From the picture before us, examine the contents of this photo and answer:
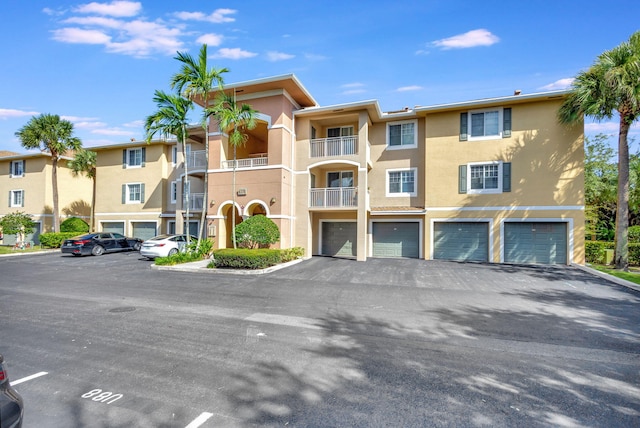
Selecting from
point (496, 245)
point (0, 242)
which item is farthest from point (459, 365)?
point (0, 242)

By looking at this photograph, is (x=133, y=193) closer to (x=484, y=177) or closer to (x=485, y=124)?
(x=484, y=177)

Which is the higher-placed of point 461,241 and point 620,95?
point 620,95

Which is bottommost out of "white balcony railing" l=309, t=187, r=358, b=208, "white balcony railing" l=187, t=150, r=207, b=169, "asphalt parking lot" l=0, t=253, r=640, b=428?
"asphalt parking lot" l=0, t=253, r=640, b=428

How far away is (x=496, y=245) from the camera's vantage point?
16.8 meters

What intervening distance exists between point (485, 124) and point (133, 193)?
2588 cm

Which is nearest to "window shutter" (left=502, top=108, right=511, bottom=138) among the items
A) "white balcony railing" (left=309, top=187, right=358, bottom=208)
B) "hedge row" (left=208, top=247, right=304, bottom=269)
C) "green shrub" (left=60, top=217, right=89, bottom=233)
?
"white balcony railing" (left=309, top=187, right=358, bottom=208)

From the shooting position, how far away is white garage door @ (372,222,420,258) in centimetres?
1875

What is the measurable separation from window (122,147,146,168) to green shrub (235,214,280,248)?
1486cm

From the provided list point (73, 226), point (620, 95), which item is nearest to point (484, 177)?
point (620, 95)

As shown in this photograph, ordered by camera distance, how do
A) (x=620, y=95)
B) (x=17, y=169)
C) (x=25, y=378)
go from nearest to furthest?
(x=25, y=378), (x=620, y=95), (x=17, y=169)

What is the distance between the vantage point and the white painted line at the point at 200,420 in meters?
3.20

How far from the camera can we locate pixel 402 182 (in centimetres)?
1916

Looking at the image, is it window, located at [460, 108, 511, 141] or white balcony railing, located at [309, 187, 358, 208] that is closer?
window, located at [460, 108, 511, 141]

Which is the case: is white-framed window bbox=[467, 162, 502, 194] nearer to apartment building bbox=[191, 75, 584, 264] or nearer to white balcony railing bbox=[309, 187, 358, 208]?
apartment building bbox=[191, 75, 584, 264]
